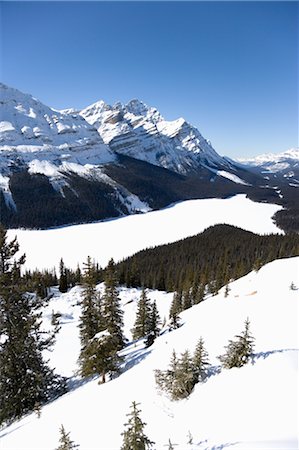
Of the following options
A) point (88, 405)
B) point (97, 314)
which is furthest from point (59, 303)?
point (88, 405)

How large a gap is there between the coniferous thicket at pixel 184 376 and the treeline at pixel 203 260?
149 feet

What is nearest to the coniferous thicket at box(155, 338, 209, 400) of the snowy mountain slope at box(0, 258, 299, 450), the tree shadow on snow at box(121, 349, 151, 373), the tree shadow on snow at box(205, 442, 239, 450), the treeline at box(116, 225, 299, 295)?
the snowy mountain slope at box(0, 258, 299, 450)

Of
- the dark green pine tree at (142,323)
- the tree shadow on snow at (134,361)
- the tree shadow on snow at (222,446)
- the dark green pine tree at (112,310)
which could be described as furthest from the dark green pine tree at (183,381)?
the dark green pine tree at (142,323)

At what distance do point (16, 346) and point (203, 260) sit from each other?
268ft

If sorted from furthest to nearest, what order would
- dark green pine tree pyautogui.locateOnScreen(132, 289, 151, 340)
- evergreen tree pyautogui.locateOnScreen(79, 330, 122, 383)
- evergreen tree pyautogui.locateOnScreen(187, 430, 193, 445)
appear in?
dark green pine tree pyautogui.locateOnScreen(132, 289, 151, 340)
evergreen tree pyautogui.locateOnScreen(79, 330, 122, 383)
evergreen tree pyautogui.locateOnScreen(187, 430, 193, 445)

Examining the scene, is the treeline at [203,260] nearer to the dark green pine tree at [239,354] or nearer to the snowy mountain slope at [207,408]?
the snowy mountain slope at [207,408]

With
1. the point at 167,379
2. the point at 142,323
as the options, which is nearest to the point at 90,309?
the point at 142,323

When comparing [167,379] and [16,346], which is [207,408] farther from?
[16,346]

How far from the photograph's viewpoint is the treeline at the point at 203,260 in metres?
68.9

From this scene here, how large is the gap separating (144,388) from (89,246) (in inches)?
4840

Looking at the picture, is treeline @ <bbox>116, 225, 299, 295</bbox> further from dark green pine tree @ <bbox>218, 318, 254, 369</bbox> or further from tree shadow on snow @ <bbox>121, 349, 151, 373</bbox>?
dark green pine tree @ <bbox>218, 318, 254, 369</bbox>

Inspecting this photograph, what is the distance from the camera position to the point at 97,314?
89.1 ft

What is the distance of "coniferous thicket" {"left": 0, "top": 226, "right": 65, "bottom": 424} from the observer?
55.7ft

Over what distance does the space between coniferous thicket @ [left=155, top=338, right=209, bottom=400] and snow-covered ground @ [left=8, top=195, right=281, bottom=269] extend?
98.5 m
